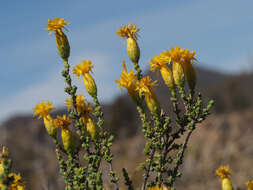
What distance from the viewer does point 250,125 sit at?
16.3 m

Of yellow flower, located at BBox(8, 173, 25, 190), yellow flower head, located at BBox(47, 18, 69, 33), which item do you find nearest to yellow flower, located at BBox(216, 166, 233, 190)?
yellow flower, located at BBox(8, 173, 25, 190)

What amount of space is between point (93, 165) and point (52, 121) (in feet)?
1.56

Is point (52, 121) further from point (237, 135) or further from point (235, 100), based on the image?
point (235, 100)

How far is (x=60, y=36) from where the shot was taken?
7.18 ft

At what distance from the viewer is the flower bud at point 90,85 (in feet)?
7.18

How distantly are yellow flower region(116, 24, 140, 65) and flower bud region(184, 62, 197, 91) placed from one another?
350 mm

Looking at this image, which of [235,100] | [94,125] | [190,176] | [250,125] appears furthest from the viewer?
[235,100]

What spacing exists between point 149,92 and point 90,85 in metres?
0.40

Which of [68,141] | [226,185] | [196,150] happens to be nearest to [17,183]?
[68,141]

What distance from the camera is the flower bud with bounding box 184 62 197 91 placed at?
7.43 feet

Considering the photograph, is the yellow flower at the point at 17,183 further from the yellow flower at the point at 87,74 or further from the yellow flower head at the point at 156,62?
the yellow flower head at the point at 156,62

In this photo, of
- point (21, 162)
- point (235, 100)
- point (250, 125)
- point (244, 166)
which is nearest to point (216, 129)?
point (250, 125)

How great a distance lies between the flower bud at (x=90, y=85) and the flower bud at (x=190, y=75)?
0.63m

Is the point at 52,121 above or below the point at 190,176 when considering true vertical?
below
